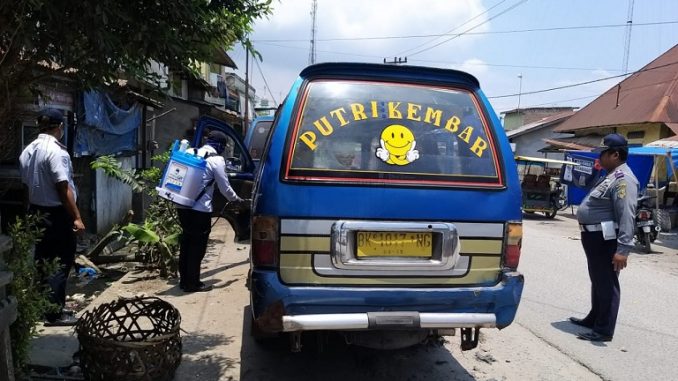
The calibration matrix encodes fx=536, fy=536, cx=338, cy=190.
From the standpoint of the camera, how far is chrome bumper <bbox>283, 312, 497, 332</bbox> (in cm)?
294

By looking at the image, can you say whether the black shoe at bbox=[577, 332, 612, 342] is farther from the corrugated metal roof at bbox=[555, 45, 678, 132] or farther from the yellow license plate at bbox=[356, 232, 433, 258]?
the corrugated metal roof at bbox=[555, 45, 678, 132]

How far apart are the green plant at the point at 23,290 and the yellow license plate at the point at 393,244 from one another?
6.25 ft

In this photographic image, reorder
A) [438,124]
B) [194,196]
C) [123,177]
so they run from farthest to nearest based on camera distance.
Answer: [123,177] → [194,196] → [438,124]

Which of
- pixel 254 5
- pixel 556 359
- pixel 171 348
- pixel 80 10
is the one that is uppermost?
pixel 254 5

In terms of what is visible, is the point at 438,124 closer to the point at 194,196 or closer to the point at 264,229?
the point at 264,229

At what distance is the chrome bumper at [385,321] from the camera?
2.94 m

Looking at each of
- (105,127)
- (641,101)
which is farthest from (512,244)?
(641,101)

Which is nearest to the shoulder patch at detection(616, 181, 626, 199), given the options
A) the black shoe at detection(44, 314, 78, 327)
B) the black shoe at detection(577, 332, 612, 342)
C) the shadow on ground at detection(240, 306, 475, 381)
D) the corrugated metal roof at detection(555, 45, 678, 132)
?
the black shoe at detection(577, 332, 612, 342)

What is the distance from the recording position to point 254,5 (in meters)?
3.65

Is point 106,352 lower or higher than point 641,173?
lower

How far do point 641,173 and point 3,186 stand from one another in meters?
13.5

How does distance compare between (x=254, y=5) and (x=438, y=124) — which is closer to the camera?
(x=438, y=124)

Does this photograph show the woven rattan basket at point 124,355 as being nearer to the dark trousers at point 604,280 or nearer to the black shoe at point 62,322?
the black shoe at point 62,322

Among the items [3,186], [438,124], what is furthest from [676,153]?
[3,186]
